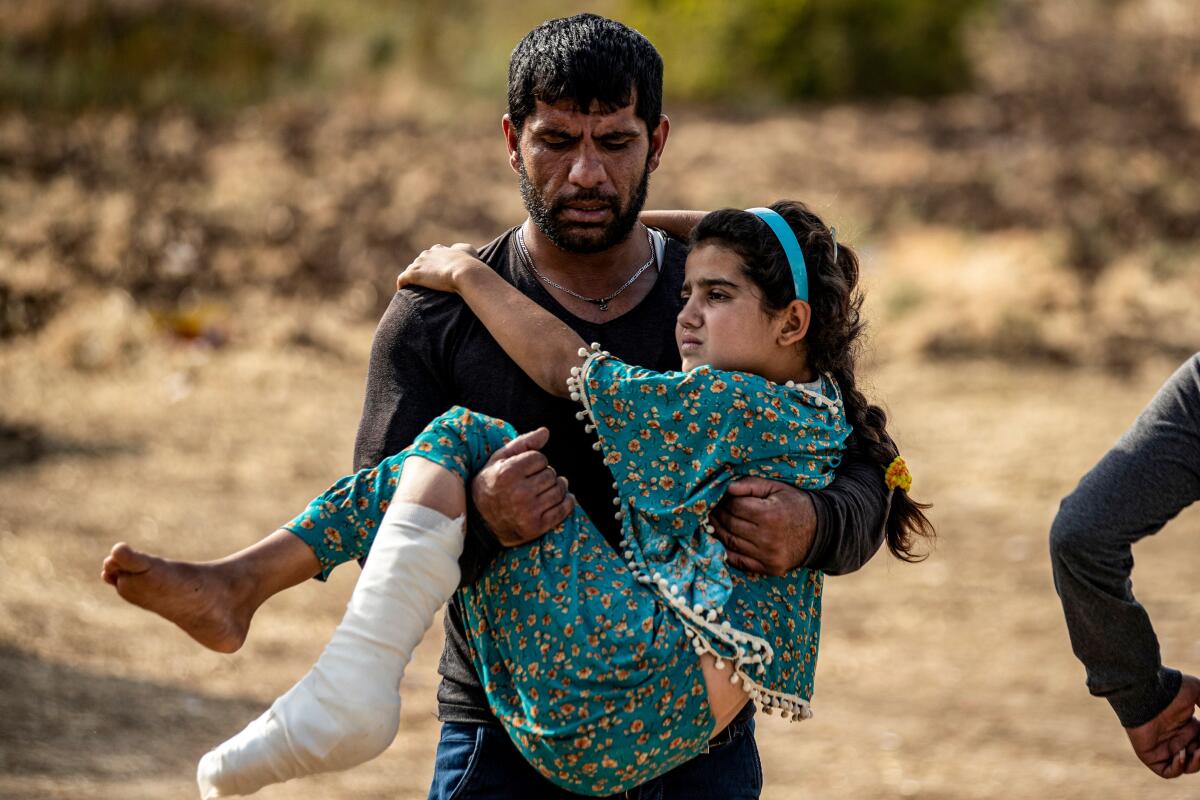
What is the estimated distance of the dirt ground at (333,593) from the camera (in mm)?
5906

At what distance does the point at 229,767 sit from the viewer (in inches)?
94.4

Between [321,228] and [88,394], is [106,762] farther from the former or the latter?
[321,228]

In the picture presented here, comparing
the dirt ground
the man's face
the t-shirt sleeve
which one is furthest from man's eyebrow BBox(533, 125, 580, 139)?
the dirt ground

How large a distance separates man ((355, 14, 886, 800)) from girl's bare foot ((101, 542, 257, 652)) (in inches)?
14.0

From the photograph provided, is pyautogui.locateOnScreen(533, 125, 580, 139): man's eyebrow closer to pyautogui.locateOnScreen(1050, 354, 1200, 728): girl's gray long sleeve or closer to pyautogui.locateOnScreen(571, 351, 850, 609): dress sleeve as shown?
pyautogui.locateOnScreen(571, 351, 850, 609): dress sleeve

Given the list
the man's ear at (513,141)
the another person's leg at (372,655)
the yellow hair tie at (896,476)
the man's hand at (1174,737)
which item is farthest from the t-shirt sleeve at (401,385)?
the man's hand at (1174,737)

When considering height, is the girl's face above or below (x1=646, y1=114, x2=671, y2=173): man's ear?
below

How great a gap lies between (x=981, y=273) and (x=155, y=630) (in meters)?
7.34

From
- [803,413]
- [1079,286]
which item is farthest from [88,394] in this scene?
[803,413]

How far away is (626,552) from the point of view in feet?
8.93

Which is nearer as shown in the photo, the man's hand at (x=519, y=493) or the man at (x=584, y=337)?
the man's hand at (x=519, y=493)

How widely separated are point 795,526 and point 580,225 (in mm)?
694

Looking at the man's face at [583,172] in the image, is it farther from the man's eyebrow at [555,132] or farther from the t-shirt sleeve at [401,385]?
the t-shirt sleeve at [401,385]

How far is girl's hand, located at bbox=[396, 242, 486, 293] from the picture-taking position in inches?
111
